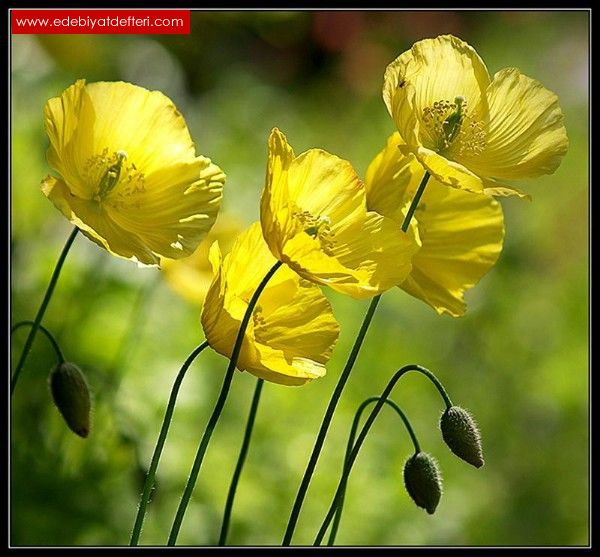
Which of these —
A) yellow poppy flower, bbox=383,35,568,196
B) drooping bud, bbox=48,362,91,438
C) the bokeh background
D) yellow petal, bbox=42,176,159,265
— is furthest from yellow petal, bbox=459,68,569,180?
the bokeh background

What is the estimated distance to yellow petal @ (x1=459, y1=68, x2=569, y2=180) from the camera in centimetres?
123

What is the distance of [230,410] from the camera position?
105 inches

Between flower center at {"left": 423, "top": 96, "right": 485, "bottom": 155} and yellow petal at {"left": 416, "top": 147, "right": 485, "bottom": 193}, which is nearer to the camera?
yellow petal at {"left": 416, "top": 147, "right": 485, "bottom": 193}

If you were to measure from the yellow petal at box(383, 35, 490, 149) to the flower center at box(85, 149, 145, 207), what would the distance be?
0.34 metres

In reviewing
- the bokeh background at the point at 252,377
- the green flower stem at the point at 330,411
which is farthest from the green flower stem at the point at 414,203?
the bokeh background at the point at 252,377

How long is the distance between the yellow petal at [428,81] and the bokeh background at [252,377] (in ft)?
3.30

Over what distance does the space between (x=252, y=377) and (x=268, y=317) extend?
170 centimetres

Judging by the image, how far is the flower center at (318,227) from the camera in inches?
46.6

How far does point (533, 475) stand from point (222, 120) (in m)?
1.68

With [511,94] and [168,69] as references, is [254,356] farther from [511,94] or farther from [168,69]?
[168,69]

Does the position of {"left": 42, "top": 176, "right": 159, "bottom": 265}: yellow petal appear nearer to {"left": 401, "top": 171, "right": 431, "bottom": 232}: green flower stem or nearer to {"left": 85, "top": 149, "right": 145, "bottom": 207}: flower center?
{"left": 85, "top": 149, "right": 145, "bottom": 207}: flower center

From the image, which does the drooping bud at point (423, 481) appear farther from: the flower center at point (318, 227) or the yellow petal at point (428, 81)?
the yellow petal at point (428, 81)
